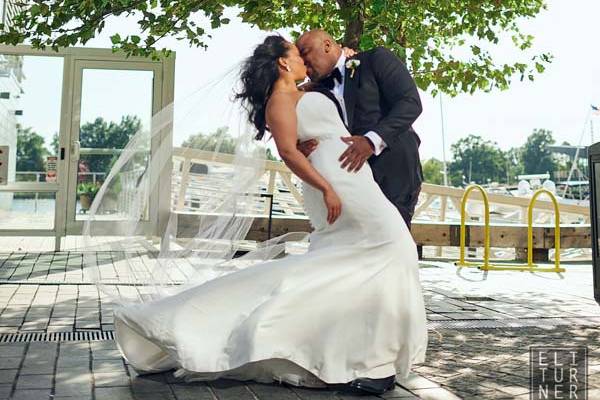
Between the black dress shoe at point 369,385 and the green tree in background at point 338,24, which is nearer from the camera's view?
the black dress shoe at point 369,385

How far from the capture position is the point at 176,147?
4000mm

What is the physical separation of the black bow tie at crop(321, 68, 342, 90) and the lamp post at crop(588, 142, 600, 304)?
2288mm

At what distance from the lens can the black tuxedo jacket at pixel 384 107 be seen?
371 centimetres

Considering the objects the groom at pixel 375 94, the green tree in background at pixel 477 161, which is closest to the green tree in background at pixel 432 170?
the green tree in background at pixel 477 161

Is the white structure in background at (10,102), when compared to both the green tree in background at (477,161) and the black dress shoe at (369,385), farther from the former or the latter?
the green tree in background at (477,161)

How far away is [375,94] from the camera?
378 cm

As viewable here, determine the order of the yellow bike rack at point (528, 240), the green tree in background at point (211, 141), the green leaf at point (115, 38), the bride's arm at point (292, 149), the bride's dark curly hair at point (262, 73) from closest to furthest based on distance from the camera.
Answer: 1. the bride's arm at point (292, 149)
2. the bride's dark curly hair at point (262, 73)
3. the green tree in background at point (211, 141)
4. the green leaf at point (115, 38)
5. the yellow bike rack at point (528, 240)

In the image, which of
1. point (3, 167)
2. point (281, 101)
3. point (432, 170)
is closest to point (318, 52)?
point (281, 101)

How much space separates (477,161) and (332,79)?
4186 inches

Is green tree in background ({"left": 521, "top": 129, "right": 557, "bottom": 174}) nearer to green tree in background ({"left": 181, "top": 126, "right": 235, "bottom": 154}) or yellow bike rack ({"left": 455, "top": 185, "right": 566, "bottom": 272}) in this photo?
yellow bike rack ({"left": 455, "top": 185, "right": 566, "bottom": 272})

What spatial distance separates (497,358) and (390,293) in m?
1.25

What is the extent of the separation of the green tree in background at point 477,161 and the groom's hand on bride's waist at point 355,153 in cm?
10417

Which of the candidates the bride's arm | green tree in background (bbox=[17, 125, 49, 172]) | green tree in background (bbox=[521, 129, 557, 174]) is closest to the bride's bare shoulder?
the bride's arm

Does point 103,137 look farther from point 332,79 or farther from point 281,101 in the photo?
point 281,101
